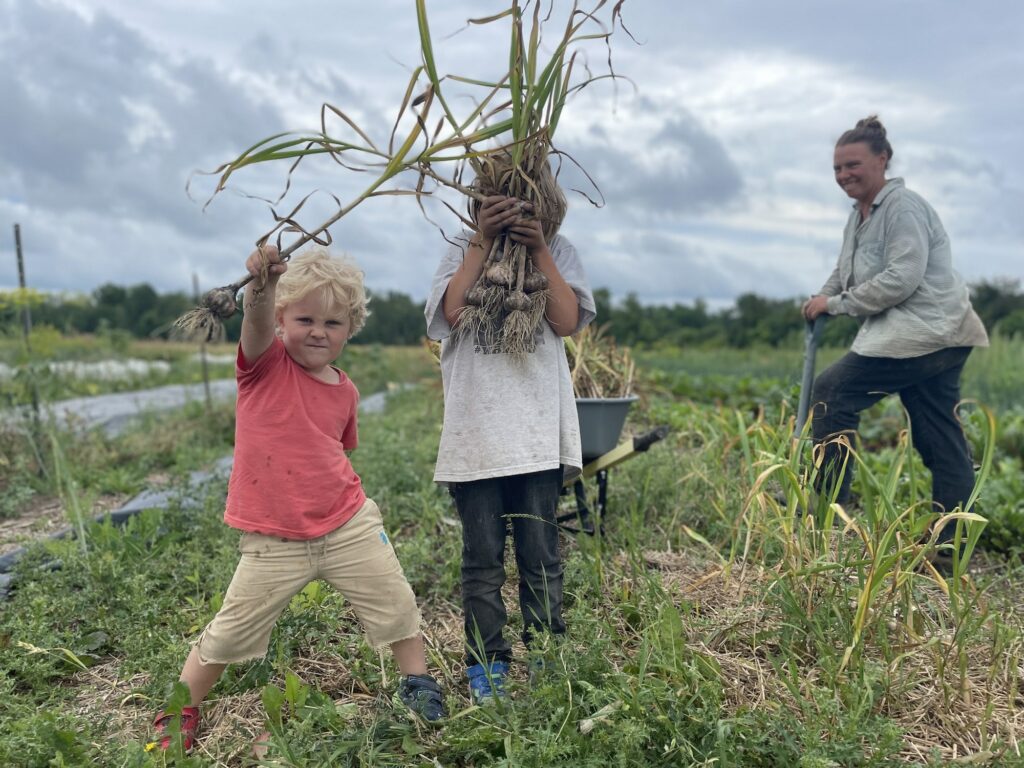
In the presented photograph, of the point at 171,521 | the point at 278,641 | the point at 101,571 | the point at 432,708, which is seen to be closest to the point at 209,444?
the point at 171,521

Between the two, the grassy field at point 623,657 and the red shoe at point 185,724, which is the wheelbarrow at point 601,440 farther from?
the red shoe at point 185,724

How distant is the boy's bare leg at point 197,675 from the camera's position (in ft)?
7.89

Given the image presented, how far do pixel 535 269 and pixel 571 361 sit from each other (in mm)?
1690

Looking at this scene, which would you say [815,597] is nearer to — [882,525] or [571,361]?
[882,525]

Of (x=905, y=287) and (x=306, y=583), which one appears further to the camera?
(x=905, y=287)

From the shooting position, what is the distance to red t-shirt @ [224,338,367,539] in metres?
2.36

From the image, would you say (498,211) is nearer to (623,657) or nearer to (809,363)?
(623,657)

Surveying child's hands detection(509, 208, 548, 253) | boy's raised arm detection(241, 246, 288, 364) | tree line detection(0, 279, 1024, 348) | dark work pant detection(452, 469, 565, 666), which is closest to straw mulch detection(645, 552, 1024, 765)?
dark work pant detection(452, 469, 565, 666)

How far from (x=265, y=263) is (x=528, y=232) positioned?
75 centimetres

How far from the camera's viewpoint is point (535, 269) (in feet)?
8.22

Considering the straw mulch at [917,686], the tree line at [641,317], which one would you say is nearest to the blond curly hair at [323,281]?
the straw mulch at [917,686]

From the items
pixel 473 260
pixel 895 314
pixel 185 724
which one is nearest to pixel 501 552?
pixel 473 260

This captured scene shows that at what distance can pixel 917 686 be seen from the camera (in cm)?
244

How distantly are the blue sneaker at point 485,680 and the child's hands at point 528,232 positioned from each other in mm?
1232
